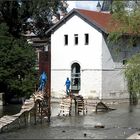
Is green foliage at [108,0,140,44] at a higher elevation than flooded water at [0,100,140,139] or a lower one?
higher

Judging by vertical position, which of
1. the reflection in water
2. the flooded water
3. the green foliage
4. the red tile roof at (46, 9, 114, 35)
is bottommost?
the flooded water

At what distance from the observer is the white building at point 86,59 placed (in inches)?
1809

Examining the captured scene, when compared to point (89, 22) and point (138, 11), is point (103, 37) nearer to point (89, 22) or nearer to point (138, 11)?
point (89, 22)

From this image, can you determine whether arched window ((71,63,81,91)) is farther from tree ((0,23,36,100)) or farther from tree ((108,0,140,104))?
tree ((108,0,140,104))

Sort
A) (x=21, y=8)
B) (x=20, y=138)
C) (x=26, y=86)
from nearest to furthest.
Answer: (x=20, y=138) < (x=26, y=86) < (x=21, y=8)

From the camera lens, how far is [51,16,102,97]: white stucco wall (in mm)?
46156

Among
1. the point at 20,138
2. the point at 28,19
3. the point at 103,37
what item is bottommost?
the point at 20,138

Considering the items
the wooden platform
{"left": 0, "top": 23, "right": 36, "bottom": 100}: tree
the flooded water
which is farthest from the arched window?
the wooden platform

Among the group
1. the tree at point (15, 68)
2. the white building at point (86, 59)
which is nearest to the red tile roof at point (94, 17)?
the white building at point (86, 59)

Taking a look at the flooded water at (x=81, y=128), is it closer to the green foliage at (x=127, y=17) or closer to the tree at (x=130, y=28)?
the tree at (x=130, y=28)

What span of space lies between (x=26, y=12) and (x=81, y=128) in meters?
34.0

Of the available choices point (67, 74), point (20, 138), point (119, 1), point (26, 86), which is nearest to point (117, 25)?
point (119, 1)

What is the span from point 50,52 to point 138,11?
2688 centimetres

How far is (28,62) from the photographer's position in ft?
146
